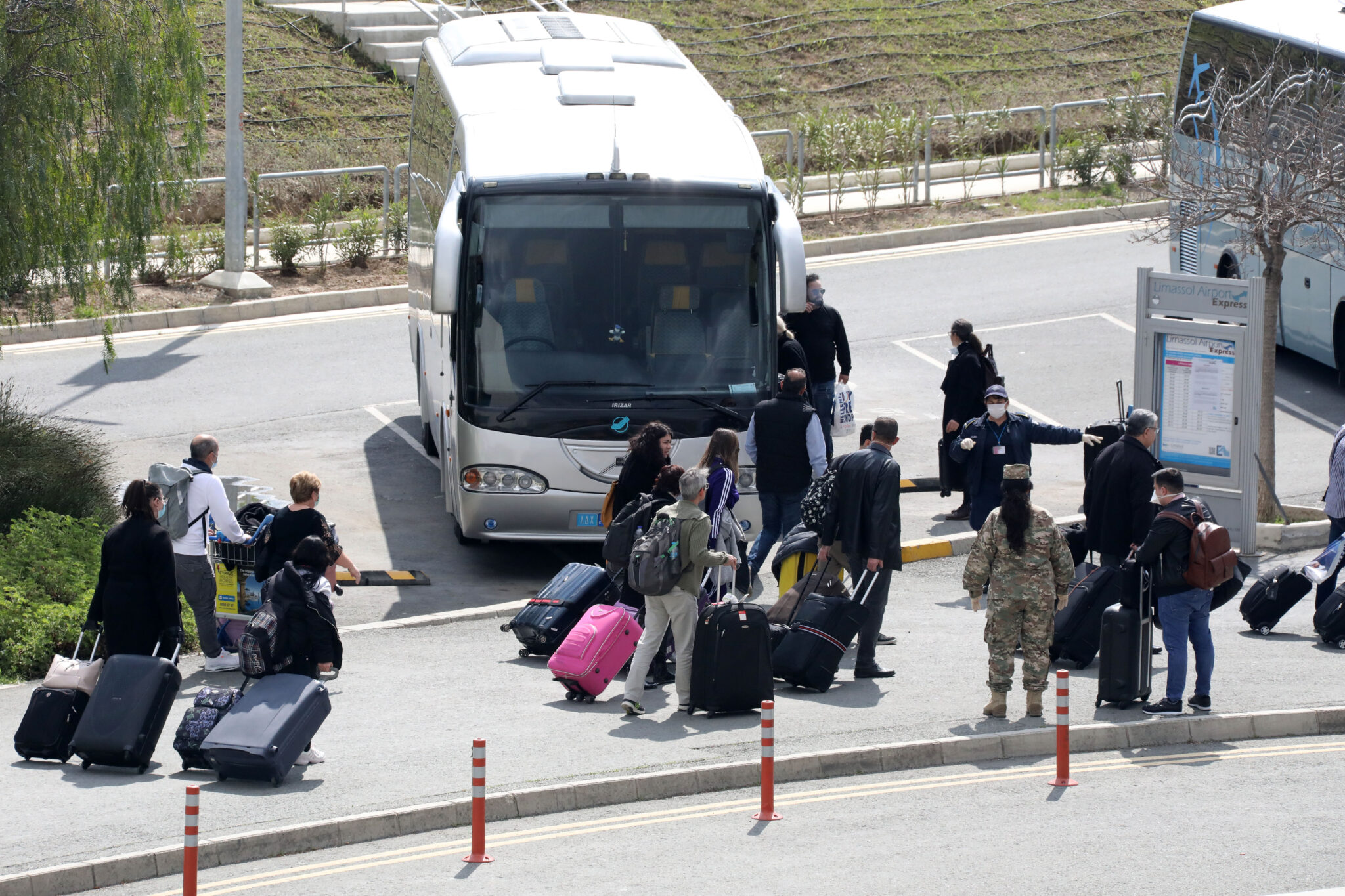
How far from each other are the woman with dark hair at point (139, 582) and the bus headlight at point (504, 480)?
12.0ft

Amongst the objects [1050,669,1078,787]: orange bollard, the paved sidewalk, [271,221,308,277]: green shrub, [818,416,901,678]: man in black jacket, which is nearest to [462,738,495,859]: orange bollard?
the paved sidewalk

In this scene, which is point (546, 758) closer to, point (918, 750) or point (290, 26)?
point (918, 750)

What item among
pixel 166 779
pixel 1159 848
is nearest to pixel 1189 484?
pixel 1159 848

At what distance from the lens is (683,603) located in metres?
10.3

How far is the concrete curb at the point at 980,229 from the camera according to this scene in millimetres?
25109

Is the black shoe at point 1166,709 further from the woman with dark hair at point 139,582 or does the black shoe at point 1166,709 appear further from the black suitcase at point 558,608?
the woman with dark hair at point 139,582

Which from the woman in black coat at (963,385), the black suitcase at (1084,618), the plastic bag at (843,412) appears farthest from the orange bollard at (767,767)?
the plastic bag at (843,412)

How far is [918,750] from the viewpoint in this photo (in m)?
9.65

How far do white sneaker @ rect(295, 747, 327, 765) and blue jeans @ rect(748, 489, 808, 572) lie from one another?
4.46m

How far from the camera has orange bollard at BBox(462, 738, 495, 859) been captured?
789 centimetres

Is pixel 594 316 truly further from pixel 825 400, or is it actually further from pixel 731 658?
pixel 731 658

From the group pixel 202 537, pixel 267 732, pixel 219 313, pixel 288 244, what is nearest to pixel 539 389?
pixel 202 537

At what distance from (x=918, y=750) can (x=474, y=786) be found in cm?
289

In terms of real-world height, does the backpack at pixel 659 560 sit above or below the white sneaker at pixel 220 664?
above
